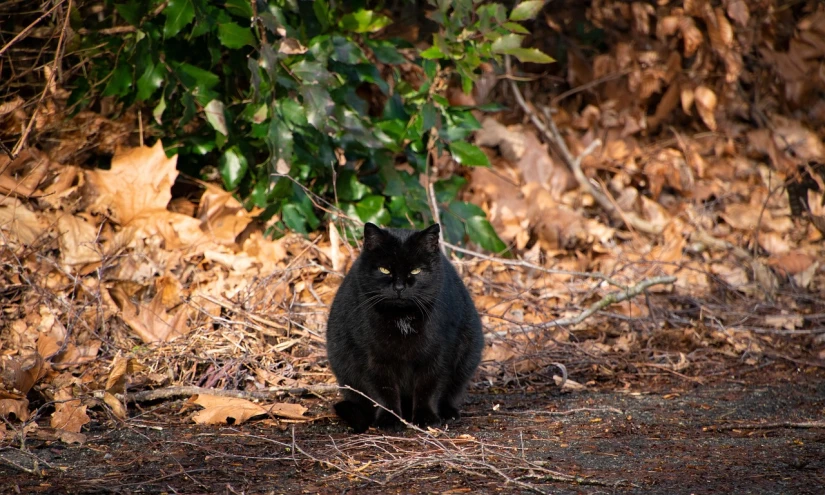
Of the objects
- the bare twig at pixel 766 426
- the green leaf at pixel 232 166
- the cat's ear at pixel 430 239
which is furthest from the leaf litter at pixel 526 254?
the bare twig at pixel 766 426

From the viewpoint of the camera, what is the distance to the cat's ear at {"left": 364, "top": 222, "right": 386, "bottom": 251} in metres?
3.59

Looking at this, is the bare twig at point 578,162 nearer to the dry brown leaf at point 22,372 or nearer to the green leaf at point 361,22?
the green leaf at point 361,22

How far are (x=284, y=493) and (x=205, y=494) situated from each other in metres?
0.23

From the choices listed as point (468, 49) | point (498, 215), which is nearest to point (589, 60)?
point (498, 215)

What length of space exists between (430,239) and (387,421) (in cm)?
79

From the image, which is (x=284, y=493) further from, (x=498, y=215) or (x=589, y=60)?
(x=589, y=60)

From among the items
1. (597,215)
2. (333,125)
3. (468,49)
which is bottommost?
(597,215)

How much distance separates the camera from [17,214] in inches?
184

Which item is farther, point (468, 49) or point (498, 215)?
point (498, 215)

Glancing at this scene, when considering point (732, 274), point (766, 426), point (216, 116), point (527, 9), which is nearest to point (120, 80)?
point (216, 116)

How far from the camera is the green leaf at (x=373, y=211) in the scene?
5.12 metres

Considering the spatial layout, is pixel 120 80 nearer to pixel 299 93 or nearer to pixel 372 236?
pixel 299 93

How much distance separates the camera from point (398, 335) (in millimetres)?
3543

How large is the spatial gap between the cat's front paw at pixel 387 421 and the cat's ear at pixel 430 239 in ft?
2.34
